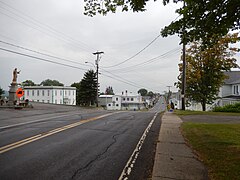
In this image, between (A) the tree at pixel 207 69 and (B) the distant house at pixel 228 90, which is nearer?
(A) the tree at pixel 207 69

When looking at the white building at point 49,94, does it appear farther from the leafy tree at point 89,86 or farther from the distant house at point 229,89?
the distant house at point 229,89

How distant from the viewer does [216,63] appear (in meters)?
32.2

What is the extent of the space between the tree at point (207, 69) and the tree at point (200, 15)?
24.2 metres

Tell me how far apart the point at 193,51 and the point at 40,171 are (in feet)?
104

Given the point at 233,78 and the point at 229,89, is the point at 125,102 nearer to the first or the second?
the point at 233,78

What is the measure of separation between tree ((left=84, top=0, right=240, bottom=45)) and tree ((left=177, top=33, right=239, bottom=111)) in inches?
952

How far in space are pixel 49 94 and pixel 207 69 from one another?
54.6 m

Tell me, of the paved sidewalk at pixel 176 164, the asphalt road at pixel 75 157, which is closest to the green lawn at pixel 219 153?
the paved sidewalk at pixel 176 164

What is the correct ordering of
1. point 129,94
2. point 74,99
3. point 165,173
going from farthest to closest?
point 129,94, point 74,99, point 165,173

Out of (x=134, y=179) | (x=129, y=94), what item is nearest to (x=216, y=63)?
(x=134, y=179)

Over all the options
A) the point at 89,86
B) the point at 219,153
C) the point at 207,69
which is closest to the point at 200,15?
the point at 219,153

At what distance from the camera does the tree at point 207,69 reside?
3181 cm

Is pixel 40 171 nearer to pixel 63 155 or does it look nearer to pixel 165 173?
pixel 63 155

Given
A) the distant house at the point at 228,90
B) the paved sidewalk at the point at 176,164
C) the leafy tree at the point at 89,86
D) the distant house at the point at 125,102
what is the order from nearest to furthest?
the paved sidewalk at the point at 176,164 < the distant house at the point at 228,90 < the leafy tree at the point at 89,86 < the distant house at the point at 125,102
